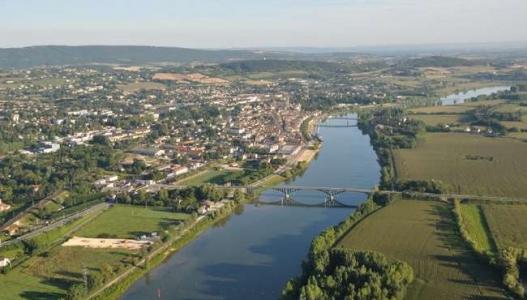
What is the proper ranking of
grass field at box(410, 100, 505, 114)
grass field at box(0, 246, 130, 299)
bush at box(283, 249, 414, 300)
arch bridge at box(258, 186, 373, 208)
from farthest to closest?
grass field at box(410, 100, 505, 114)
arch bridge at box(258, 186, 373, 208)
grass field at box(0, 246, 130, 299)
bush at box(283, 249, 414, 300)

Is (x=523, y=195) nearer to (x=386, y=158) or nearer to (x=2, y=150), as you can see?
(x=386, y=158)

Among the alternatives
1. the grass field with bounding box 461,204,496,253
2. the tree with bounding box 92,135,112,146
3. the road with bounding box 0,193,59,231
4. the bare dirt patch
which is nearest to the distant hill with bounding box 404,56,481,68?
the tree with bounding box 92,135,112,146

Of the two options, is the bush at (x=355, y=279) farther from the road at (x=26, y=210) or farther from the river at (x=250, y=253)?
the road at (x=26, y=210)

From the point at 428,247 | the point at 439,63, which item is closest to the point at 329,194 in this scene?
the point at 428,247

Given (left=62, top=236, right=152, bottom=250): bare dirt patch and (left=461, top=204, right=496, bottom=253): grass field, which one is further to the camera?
(left=62, top=236, right=152, bottom=250): bare dirt patch

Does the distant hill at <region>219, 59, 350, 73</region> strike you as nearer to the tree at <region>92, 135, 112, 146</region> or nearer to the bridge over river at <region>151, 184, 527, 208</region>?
the tree at <region>92, 135, 112, 146</region>

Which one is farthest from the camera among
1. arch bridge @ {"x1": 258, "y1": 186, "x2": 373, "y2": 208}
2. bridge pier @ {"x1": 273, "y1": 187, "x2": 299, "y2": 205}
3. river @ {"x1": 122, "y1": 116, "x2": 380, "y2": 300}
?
bridge pier @ {"x1": 273, "y1": 187, "x2": 299, "y2": 205}

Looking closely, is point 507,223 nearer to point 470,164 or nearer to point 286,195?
point 286,195
